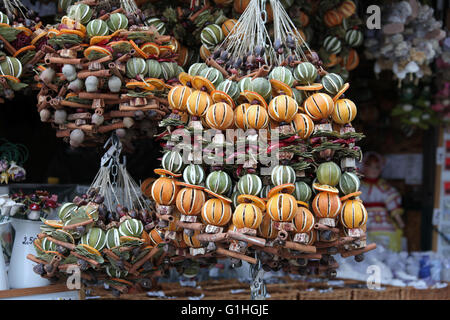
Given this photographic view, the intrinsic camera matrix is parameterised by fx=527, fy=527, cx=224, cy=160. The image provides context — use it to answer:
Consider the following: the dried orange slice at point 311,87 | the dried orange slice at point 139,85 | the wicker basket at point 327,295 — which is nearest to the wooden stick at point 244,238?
the dried orange slice at point 311,87

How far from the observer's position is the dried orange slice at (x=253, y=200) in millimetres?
1394

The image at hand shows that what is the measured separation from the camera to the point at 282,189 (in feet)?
4.59

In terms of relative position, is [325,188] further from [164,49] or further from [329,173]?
[164,49]

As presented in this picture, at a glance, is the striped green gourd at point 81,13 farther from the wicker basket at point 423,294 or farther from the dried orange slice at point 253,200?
the wicker basket at point 423,294

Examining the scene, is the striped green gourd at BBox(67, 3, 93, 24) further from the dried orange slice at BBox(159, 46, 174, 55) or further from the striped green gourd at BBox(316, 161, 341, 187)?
the striped green gourd at BBox(316, 161, 341, 187)

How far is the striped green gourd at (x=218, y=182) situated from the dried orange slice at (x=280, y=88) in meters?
0.28

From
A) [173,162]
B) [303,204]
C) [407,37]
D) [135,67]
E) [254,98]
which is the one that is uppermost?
[407,37]

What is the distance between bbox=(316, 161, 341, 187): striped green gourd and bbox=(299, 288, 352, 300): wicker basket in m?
1.28

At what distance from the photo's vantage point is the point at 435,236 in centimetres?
365

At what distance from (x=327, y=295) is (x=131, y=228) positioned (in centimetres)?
129

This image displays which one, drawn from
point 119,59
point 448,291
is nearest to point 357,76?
point 448,291

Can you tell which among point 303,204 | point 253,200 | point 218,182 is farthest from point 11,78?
point 303,204

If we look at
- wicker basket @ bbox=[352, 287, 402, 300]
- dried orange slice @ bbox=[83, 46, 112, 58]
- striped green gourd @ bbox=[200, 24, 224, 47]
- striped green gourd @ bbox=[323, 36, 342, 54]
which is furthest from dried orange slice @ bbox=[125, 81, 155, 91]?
wicker basket @ bbox=[352, 287, 402, 300]

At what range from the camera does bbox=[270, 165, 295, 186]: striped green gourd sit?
4.57 feet
